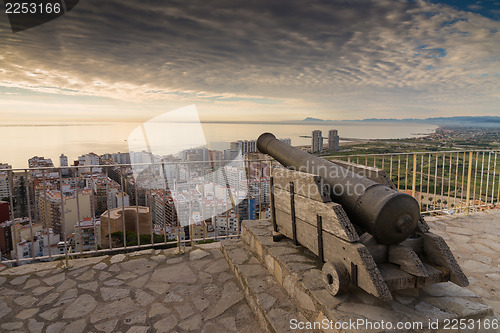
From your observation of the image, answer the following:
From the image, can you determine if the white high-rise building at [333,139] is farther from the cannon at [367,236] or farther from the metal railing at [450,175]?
the cannon at [367,236]

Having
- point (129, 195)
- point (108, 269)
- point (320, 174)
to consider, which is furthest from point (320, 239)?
point (129, 195)

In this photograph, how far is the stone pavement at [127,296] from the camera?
2.91 meters

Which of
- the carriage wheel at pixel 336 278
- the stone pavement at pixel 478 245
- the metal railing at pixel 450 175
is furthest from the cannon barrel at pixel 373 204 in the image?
the metal railing at pixel 450 175

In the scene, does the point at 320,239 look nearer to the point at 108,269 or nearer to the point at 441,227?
the point at 108,269

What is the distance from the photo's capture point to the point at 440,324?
216 centimetres

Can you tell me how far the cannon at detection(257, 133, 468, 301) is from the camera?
7.68ft

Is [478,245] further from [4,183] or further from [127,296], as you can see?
[4,183]

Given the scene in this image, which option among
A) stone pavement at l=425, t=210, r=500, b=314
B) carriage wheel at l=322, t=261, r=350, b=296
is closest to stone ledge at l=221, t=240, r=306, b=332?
carriage wheel at l=322, t=261, r=350, b=296

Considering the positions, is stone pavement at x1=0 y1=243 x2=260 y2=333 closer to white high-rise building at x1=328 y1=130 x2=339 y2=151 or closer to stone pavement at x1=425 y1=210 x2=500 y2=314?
stone pavement at x1=425 y1=210 x2=500 y2=314

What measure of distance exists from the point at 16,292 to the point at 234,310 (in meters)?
2.69

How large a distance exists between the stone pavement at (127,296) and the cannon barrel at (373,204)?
58.3 inches

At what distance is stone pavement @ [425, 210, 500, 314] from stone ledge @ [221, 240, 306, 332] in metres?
1.97

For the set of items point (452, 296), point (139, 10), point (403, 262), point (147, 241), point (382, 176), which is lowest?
point (147, 241)

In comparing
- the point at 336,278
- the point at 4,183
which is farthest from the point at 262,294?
the point at 4,183
